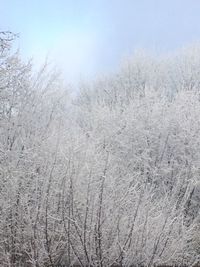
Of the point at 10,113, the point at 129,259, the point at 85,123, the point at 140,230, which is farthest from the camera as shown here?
the point at 85,123

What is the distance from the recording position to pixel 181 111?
23.7 metres

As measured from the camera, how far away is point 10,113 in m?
16.4

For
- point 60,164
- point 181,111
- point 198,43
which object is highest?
point 198,43

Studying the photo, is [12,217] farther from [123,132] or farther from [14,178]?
[123,132]

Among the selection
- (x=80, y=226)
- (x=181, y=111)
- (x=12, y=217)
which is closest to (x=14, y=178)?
(x=12, y=217)

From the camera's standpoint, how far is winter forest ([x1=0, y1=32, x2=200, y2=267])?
9859 millimetres

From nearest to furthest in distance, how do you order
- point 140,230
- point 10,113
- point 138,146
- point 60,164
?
1. point 140,230
2. point 60,164
3. point 10,113
4. point 138,146

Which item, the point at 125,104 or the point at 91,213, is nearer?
the point at 91,213

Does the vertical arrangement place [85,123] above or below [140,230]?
above

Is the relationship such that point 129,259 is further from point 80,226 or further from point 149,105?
point 149,105

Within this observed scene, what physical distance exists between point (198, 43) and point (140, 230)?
33435 mm

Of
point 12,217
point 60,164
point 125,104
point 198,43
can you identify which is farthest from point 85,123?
point 198,43

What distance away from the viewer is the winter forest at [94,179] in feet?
32.3

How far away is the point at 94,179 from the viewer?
488 inches
